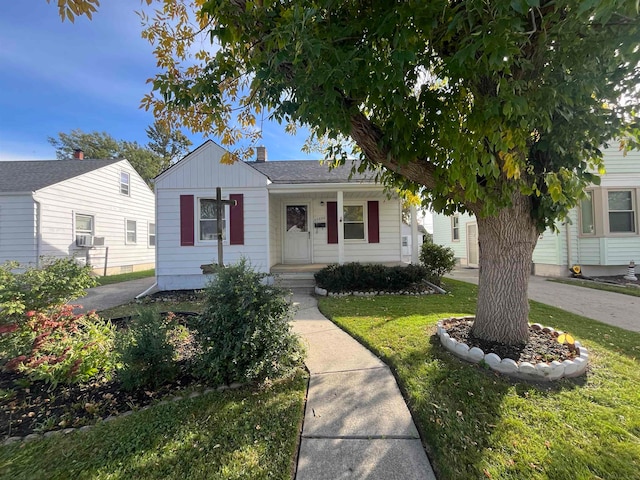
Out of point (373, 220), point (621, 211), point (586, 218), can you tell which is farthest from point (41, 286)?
point (621, 211)

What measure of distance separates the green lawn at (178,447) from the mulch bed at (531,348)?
229 centimetres

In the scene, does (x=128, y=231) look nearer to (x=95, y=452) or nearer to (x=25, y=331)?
(x=25, y=331)

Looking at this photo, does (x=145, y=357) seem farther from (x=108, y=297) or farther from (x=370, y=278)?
(x=108, y=297)

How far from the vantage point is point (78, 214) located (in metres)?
11.7

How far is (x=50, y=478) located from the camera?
5.74 ft

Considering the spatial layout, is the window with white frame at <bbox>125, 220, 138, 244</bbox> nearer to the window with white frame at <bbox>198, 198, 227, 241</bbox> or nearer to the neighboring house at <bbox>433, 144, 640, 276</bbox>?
the window with white frame at <bbox>198, 198, 227, 241</bbox>

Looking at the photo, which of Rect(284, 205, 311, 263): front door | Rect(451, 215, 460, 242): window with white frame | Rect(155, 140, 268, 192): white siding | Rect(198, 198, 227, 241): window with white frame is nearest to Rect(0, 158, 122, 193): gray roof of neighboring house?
Rect(155, 140, 268, 192): white siding

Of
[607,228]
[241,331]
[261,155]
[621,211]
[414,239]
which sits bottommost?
[241,331]

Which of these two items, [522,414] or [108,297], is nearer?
[522,414]

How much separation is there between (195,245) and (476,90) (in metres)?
7.89

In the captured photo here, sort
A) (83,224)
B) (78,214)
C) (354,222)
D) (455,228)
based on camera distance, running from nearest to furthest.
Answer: (354,222) < (78,214) < (83,224) < (455,228)

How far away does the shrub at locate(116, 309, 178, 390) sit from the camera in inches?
105

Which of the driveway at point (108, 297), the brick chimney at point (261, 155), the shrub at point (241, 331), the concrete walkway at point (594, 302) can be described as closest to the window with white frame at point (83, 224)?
the driveway at point (108, 297)

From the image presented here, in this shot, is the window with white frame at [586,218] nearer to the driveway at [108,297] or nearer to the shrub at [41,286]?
the shrub at [41,286]
